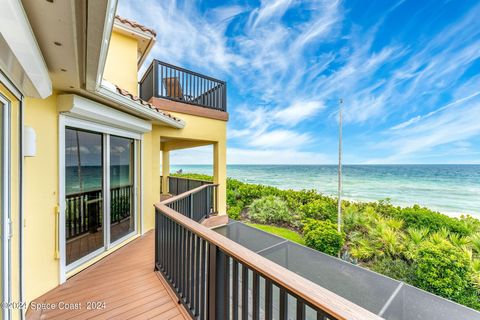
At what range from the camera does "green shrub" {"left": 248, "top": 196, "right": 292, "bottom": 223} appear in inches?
410

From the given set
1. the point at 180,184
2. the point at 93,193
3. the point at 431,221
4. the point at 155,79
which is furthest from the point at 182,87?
the point at 431,221

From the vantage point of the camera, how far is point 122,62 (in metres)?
4.98

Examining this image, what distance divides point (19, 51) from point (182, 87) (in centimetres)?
484

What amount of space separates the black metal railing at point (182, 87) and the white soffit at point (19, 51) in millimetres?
3748

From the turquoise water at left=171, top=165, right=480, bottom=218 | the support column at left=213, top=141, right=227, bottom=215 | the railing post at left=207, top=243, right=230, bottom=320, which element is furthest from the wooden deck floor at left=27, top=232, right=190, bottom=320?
the turquoise water at left=171, top=165, right=480, bottom=218

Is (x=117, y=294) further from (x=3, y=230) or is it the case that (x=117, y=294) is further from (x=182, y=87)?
(x=182, y=87)

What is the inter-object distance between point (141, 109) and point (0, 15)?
9.15 ft

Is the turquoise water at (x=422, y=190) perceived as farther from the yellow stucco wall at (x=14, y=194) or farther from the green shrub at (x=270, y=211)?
the yellow stucco wall at (x=14, y=194)

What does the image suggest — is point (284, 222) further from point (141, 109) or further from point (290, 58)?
point (290, 58)

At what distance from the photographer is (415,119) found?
23.9 metres

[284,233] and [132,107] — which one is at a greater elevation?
[132,107]

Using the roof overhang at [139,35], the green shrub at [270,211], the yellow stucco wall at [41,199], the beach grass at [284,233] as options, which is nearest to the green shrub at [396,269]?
the beach grass at [284,233]

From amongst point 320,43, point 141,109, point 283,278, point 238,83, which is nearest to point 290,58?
point 320,43

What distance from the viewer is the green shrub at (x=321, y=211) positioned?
30.7ft
